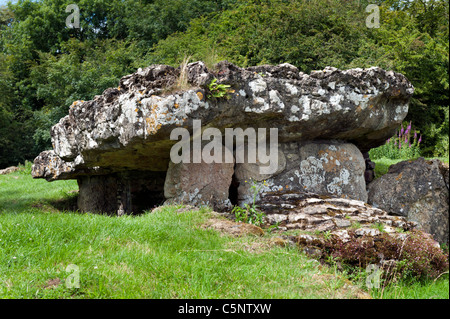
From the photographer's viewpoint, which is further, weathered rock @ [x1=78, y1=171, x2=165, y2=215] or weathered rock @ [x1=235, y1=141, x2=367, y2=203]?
weathered rock @ [x1=78, y1=171, x2=165, y2=215]

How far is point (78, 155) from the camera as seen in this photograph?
7.36 metres

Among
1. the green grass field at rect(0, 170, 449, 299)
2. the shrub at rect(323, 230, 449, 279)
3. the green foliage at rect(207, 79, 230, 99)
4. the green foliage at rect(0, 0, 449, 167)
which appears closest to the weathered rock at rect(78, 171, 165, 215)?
the green foliage at rect(207, 79, 230, 99)

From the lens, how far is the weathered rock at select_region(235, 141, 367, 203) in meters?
6.60

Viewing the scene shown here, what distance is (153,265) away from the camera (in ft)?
11.4

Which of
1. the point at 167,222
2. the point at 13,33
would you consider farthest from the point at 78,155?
the point at 13,33

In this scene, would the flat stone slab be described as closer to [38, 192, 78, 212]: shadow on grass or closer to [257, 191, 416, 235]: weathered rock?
[257, 191, 416, 235]: weathered rock

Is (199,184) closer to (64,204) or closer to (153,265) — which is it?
(153,265)

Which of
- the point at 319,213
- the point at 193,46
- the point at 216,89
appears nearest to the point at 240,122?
the point at 216,89

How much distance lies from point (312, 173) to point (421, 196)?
1.79 metres

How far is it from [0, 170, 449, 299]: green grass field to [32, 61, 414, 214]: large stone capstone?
4.74 feet

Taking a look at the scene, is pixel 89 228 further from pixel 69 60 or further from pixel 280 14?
pixel 69 60

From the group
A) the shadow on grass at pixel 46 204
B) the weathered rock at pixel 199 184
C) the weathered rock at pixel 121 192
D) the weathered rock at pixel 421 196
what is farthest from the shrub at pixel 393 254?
the shadow on grass at pixel 46 204

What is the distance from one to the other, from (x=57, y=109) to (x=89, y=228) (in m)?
15.1

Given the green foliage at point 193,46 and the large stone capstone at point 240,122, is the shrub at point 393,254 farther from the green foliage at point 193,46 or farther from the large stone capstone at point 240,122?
the green foliage at point 193,46
